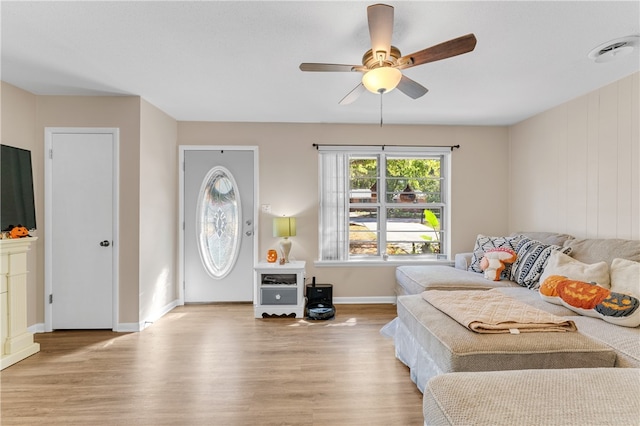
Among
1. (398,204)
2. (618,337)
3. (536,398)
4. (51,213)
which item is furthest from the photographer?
(398,204)

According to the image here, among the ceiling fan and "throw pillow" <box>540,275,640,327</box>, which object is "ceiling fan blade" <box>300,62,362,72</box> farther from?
"throw pillow" <box>540,275,640,327</box>

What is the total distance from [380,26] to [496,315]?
72.0 inches

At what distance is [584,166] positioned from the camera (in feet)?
10.9

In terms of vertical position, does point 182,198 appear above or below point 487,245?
A: above

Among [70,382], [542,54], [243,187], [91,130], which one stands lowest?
[70,382]

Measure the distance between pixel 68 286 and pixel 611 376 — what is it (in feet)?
14.1

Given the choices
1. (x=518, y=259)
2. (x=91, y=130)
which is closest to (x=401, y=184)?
(x=518, y=259)

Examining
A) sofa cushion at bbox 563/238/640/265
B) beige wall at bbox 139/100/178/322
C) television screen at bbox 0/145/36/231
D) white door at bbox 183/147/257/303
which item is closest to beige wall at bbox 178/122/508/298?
white door at bbox 183/147/257/303

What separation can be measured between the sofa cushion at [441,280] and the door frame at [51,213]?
3.08 meters

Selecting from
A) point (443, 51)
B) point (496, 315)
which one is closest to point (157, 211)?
point (443, 51)

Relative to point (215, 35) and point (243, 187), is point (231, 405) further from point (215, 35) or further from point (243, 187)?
point (243, 187)

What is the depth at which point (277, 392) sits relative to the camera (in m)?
2.22

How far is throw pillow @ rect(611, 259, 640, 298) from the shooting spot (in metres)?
2.26

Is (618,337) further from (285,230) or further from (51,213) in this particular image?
(51,213)
